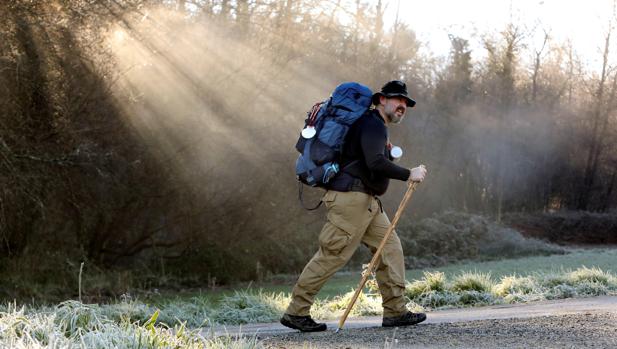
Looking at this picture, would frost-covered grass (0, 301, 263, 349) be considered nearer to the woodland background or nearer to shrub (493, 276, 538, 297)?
shrub (493, 276, 538, 297)

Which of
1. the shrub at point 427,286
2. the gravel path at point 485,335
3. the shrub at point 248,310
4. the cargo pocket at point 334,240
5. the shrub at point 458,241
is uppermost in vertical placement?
the cargo pocket at point 334,240

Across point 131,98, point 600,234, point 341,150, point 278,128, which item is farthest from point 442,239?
point 341,150

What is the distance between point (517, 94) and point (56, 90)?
97.0 ft

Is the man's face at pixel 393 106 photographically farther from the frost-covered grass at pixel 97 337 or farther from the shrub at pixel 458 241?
the shrub at pixel 458 241

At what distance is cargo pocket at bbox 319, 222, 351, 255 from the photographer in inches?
246

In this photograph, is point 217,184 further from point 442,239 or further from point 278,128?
point 442,239

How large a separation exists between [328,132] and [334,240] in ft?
2.77

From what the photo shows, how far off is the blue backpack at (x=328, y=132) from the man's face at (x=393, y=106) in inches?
8.5

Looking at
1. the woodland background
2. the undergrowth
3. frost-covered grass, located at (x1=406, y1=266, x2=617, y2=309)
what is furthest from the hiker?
the woodland background

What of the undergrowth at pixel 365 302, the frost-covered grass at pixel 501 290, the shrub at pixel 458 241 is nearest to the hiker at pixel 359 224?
the undergrowth at pixel 365 302

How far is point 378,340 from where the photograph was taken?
566 centimetres

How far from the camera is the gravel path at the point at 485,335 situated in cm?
533

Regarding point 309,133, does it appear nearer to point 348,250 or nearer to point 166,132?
point 348,250

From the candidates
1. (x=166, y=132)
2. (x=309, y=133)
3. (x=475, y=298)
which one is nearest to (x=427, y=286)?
(x=475, y=298)
